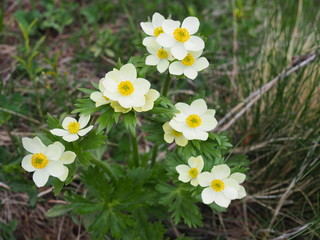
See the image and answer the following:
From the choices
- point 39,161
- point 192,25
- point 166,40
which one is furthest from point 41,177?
point 192,25

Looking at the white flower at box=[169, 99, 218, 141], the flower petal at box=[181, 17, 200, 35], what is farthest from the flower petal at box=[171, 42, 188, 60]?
the white flower at box=[169, 99, 218, 141]

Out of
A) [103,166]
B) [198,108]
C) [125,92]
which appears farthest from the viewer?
[103,166]

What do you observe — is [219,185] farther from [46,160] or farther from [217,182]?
[46,160]

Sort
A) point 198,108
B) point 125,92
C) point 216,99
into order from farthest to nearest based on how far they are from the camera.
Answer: point 216,99 → point 198,108 → point 125,92

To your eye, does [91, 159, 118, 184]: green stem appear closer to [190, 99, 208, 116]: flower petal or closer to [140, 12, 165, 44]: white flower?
[190, 99, 208, 116]: flower petal

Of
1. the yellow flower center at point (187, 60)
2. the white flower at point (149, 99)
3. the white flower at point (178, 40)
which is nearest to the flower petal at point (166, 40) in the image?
the white flower at point (178, 40)

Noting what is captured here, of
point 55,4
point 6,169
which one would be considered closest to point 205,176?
point 6,169
